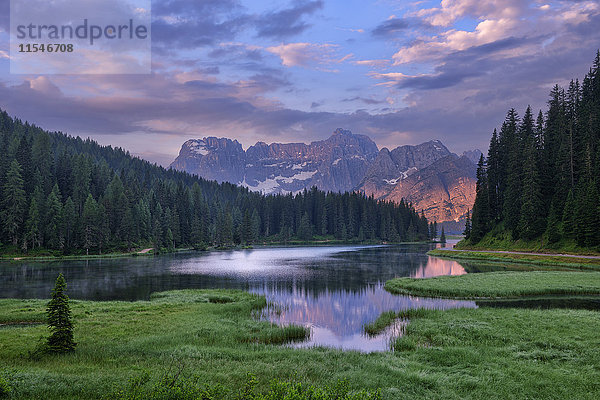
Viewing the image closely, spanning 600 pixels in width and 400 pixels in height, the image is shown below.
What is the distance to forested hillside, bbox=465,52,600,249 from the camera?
269 feet

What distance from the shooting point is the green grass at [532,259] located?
218 ft

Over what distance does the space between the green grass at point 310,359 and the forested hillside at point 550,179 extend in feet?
211

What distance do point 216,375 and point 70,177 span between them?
162 meters

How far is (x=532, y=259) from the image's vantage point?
81938 mm

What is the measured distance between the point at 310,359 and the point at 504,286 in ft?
125

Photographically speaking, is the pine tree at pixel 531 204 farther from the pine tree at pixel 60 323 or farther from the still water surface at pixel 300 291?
the pine tree at pixel 60 323

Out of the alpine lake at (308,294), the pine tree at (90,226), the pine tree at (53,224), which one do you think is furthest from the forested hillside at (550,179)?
the pine tree at (53,224)

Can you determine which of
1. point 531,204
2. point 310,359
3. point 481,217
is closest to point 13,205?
point 310,359

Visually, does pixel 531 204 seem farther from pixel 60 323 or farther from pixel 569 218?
pixel 60 323

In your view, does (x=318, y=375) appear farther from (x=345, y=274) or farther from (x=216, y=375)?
(x=345, y=274)

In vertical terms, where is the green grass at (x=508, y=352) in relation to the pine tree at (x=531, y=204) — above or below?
below

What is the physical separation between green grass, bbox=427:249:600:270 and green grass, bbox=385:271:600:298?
47.6ft

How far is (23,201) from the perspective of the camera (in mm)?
114500

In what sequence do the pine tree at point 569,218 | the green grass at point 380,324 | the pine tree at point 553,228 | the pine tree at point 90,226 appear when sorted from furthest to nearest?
the pine tree at point 90,226 → the pine tree at point 553,228 → the pine tree at point 569,218 → the green grass at point 380,324
